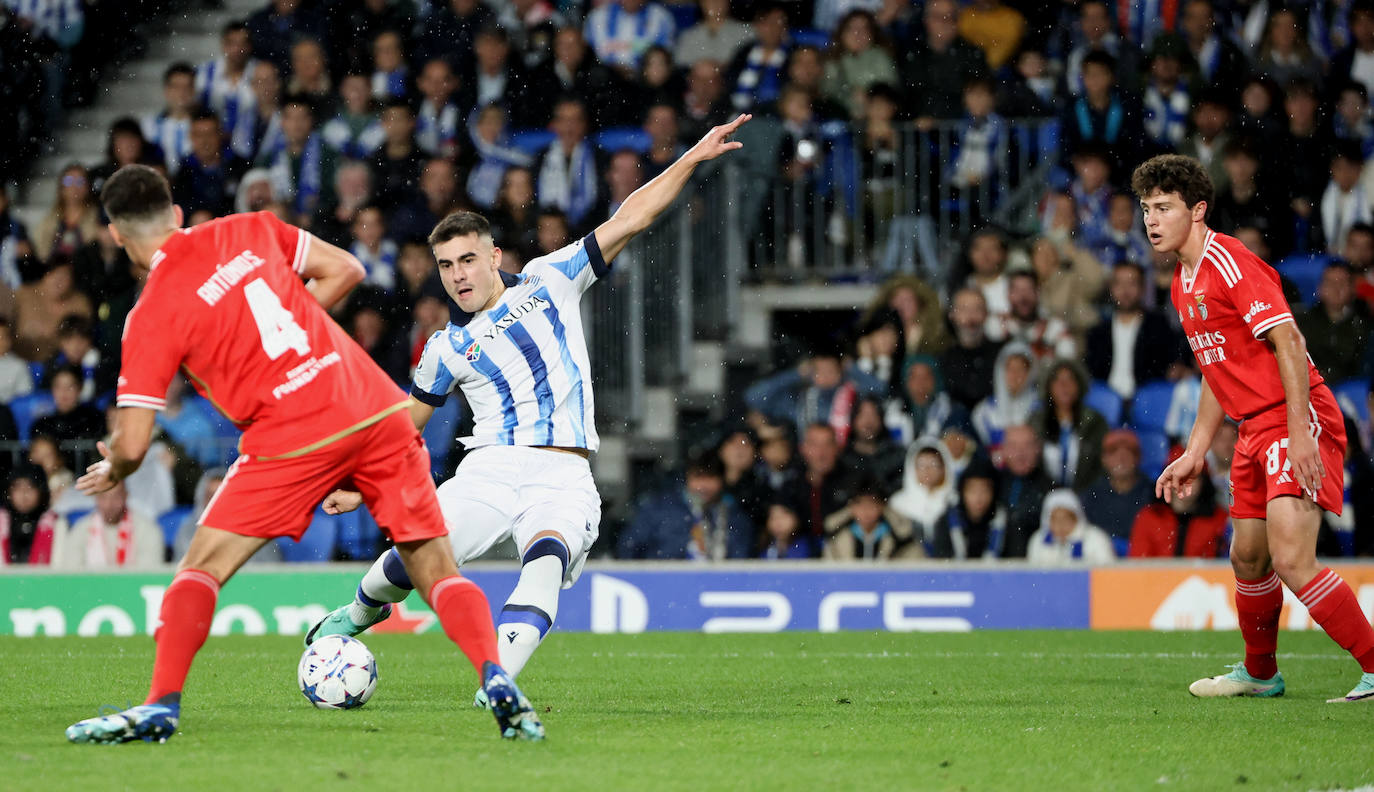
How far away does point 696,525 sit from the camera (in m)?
11.8

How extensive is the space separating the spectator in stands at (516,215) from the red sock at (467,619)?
8.09 meters

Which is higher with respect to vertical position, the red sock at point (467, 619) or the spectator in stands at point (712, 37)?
the spectator in stands at point (712, 37)

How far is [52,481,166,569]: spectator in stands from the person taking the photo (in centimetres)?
1156

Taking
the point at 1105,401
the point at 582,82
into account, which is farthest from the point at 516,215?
the point at 1105,401

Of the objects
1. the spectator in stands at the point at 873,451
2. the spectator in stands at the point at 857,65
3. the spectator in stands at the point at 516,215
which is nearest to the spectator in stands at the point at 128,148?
the spectator in stands at the point at 516,215

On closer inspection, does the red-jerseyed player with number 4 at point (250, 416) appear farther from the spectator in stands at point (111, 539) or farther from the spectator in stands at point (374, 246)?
the spectator in stands at point (374, 246)

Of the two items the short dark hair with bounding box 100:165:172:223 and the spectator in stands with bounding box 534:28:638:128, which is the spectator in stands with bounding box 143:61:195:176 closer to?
the spectator in stands with bounding box 534:28:638:128

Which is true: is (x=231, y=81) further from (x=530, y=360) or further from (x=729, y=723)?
(x=729, y=723)

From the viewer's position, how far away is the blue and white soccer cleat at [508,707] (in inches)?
196

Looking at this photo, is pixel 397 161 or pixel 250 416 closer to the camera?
pixel 250 416

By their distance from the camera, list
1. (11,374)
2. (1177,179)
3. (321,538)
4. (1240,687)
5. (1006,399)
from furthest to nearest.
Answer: (11,374) → (1006,399) → (321,538) → (1240,687) → (1177,179)

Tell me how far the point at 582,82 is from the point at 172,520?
508 centimetres

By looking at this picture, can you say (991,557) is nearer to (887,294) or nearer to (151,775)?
(887,294)

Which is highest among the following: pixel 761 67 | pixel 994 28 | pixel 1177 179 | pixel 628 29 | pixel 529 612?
pixel 628 29
